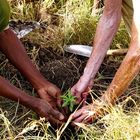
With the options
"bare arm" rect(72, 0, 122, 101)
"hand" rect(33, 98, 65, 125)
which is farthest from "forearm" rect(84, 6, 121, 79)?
"hand" rect(33, 98, 65, 125)

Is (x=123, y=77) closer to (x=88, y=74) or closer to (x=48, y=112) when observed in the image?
(x=88, y=74)

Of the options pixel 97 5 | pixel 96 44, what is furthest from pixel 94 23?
pixel 96 44

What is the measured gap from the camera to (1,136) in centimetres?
217

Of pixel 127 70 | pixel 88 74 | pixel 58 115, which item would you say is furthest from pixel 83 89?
pixel 127 70

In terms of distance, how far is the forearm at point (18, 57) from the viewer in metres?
2.40

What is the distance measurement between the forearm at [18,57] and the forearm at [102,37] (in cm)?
26

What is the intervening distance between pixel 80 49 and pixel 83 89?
1.71 feet

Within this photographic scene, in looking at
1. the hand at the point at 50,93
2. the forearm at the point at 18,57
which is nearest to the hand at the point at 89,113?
the hand at the point at 50,93

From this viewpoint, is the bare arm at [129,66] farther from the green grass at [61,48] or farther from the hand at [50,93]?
the hand at [50,93]

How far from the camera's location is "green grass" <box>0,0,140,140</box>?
6.81 feet

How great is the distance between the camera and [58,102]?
2.32 meters

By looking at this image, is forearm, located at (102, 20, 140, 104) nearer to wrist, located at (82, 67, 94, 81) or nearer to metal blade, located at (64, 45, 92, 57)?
wrist, located at (82, 67, 94, 81)

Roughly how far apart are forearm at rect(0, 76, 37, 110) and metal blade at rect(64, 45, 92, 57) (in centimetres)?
64

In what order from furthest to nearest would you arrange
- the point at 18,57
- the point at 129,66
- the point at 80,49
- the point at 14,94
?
the point at 80,49, the point at 18,57, the point at 14,94, the point at 129,66
